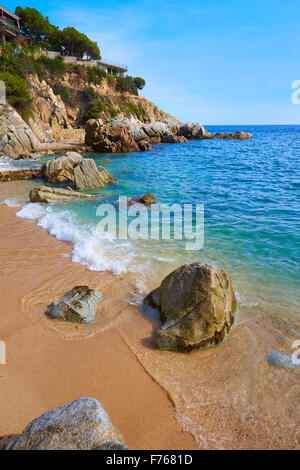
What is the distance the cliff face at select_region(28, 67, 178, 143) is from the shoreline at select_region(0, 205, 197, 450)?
124 ft

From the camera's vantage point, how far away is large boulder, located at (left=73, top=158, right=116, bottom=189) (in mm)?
16641

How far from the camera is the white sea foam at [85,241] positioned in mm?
7205

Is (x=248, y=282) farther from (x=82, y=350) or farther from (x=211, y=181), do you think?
(x=211, y=181)

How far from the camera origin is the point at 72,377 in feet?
12.4

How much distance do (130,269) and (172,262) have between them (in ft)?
3.97

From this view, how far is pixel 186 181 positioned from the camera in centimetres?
1938

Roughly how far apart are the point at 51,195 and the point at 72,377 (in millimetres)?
11170

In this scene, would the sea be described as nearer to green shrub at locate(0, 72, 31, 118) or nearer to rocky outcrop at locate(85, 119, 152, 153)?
rocky outcrop at locate(85, 119, 152, 153)

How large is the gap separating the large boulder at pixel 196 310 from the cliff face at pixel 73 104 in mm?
38603

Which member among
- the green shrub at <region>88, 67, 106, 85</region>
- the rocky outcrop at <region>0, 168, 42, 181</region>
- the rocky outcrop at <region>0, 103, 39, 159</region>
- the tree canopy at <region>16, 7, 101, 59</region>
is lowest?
the rocky outcrop at <region>0, 168, 42, 181</region>

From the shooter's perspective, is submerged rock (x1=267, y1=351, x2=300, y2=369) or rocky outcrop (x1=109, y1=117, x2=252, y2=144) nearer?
submerged rock (x1=267, y1=351, x2=300, y2=369)

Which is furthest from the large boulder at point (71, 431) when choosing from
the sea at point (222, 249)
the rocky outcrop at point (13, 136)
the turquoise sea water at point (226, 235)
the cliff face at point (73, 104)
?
the cliff face at point (73, 104)

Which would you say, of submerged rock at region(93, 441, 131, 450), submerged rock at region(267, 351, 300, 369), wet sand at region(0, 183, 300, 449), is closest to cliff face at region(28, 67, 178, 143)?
wet sand at region(0, 183, 300, 449)

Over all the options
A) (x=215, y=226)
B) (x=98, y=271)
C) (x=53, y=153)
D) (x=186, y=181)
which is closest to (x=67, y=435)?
(x=98, y=271)
